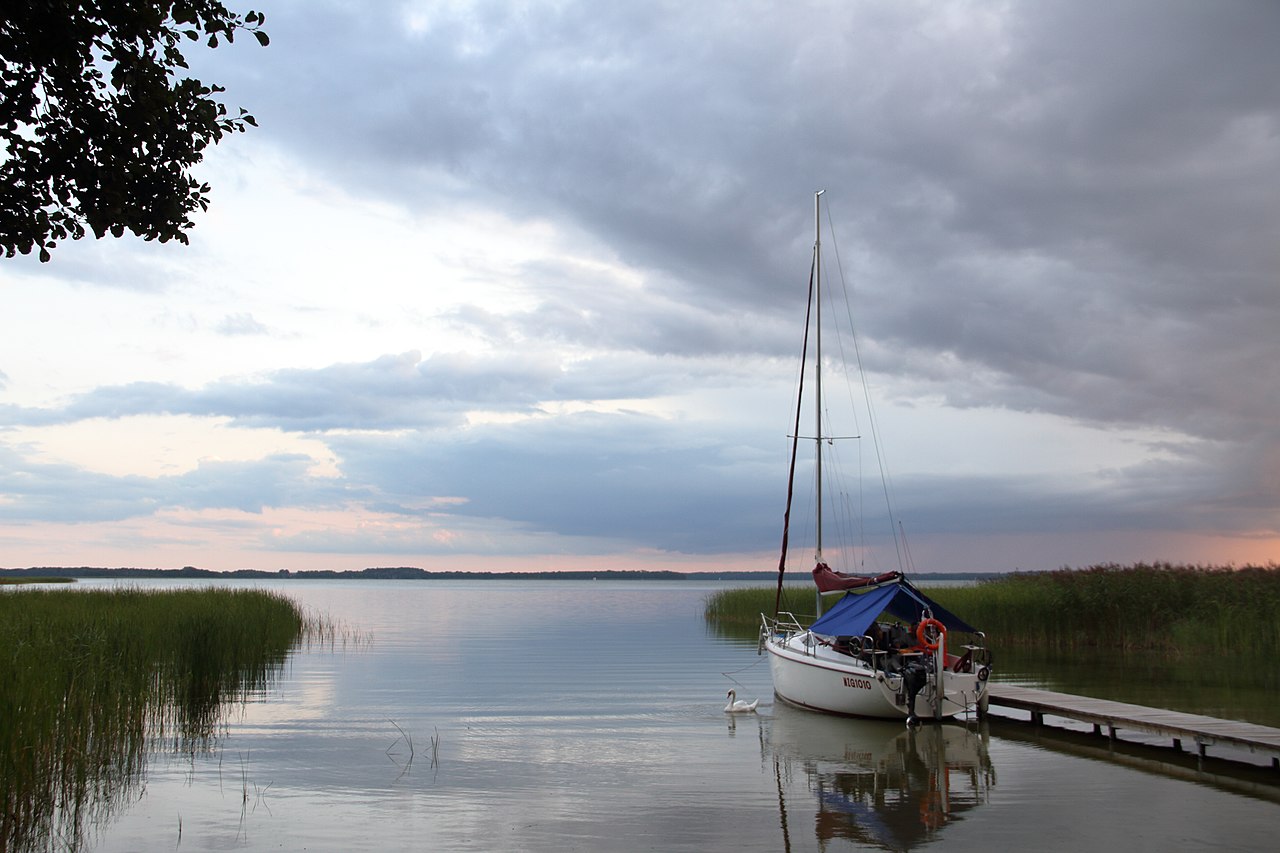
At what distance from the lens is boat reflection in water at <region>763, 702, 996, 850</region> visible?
11.0 meters

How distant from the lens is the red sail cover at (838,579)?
20.7m

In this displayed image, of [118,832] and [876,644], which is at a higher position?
[876,644]

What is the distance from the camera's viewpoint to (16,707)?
924 centimetres

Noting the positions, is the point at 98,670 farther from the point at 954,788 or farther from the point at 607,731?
the point at 954,788

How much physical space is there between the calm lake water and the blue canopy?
165 centimetres

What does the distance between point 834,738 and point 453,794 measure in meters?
6.83

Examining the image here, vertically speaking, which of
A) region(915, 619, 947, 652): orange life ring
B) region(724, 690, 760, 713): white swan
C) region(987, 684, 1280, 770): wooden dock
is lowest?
region(724, 690, 760, 713): white swan

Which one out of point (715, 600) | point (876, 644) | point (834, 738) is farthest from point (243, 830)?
point (715, 600)

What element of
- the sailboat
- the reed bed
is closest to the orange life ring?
the sailboat

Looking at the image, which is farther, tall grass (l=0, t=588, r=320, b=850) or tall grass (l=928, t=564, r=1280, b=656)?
tall grass (l=928, t=564, r=1280, b=656)

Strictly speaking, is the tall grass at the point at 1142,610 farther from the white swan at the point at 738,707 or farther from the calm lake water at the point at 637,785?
the white swan at the point at 738,707

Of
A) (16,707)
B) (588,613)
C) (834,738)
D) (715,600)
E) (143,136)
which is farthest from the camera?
(588,613)

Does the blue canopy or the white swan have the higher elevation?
the blue canopy

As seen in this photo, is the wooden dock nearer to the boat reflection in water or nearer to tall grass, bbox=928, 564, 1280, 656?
the boat reflection in water
